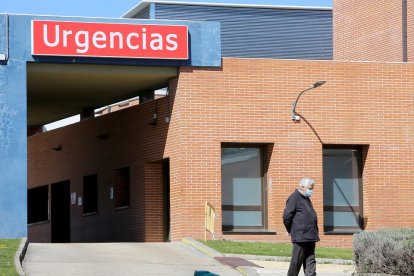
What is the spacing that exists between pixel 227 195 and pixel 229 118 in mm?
2018

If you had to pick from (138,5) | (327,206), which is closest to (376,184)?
(327,206)

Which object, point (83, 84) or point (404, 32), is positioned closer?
point (83, 84)

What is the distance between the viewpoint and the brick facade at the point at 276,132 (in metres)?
27.7

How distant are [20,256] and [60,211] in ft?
56.5

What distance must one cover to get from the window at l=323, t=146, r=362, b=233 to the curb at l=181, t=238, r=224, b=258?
4.41 metres

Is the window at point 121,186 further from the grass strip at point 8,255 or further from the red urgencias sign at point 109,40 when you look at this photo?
the grass strip at point 8,255

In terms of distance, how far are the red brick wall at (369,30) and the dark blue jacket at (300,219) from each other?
64.6 feet

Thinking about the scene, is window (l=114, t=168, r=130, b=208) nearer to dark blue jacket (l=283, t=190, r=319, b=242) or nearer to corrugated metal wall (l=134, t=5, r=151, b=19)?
dark blue jacket (l=283, t=190, r=319, b=242)

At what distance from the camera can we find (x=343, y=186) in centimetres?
2953

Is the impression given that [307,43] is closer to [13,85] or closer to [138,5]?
[138,5]

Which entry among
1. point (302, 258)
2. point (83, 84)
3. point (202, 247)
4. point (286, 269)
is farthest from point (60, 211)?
point (302, 258)

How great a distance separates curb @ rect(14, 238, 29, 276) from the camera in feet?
62.0

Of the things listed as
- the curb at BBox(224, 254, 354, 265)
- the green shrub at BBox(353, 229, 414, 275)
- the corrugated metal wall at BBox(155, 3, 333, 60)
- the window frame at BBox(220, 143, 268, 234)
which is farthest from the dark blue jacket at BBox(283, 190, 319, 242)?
the corrugated metal wall at BBox(155, 3, 333, 60)

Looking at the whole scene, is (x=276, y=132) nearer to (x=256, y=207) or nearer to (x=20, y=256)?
(x=256, y=207)
